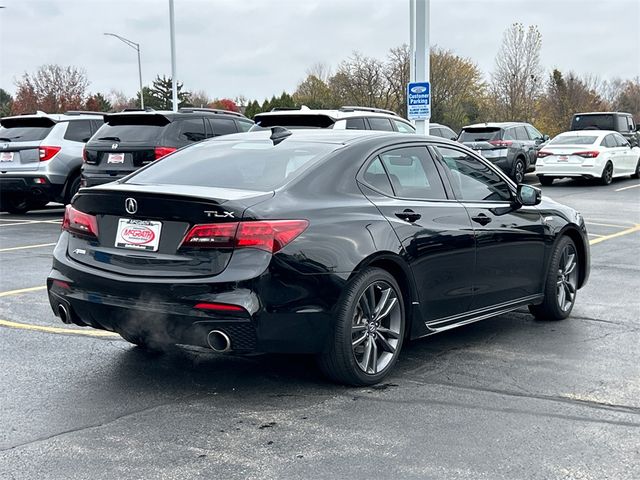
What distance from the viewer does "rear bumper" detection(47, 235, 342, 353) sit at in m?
4.45

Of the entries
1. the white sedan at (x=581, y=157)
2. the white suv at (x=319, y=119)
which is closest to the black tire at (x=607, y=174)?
the white sedan at (x=581, y=157)

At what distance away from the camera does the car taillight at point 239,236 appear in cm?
450

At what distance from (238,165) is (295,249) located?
101 centimetres

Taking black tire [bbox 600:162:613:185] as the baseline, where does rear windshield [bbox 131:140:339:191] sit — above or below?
above

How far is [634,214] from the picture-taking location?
51.2 feet

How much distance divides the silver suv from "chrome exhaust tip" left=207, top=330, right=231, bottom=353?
37.1 feet

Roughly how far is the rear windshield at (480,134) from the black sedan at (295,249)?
17135 mm

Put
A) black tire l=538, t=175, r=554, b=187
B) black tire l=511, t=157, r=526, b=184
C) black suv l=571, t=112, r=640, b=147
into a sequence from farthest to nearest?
1. black suv l=571, t=112, r=640, b=147
2. black tire l=511, t=157, r=526, b=184
3. black tire l=538, t=175, r=554, b=187

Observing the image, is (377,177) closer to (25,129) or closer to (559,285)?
(559,285)

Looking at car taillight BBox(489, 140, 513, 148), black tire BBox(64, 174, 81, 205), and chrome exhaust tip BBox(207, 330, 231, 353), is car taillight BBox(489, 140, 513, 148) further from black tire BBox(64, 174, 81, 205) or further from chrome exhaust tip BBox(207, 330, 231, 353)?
chrome exhaust tip BBox(207, 330, 231, 353)

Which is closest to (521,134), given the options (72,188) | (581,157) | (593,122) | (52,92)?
(581,157)

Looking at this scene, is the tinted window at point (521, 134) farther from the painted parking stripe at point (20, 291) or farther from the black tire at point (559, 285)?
the painted parking stripe at point (20, 291)

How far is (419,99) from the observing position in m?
15.2

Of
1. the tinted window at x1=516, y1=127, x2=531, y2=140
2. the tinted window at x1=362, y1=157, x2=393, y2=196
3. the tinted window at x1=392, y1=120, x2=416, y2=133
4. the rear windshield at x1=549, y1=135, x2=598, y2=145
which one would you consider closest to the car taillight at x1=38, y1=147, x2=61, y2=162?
the tinted window at x1=392, y1=120, x2=416, y2=133
